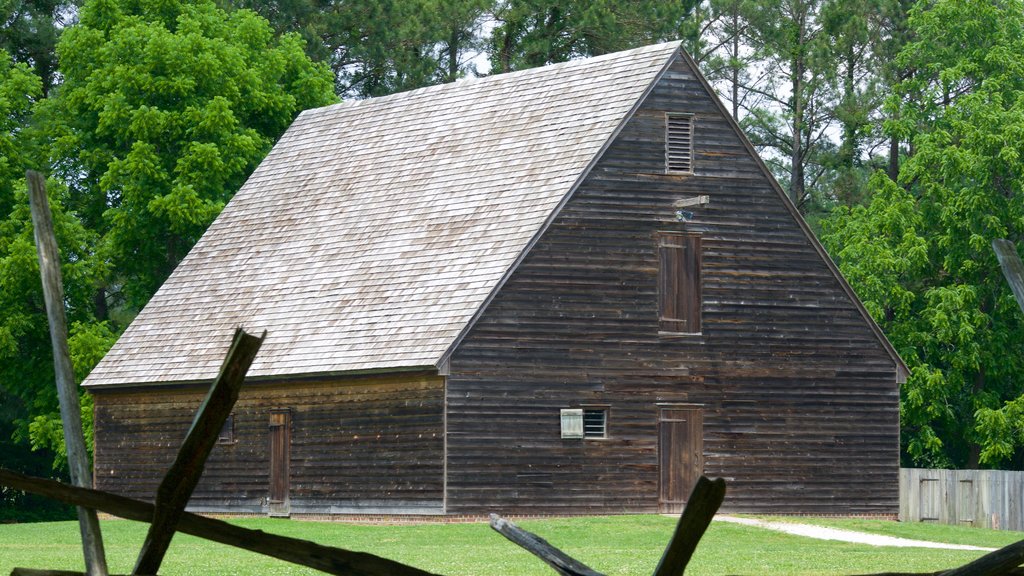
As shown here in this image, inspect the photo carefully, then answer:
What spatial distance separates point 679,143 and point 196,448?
29.8 metres

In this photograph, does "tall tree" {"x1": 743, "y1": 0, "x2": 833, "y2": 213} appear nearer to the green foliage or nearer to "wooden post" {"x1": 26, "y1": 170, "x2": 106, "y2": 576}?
the green foliage

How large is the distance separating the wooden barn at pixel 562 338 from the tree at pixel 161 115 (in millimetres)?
6857

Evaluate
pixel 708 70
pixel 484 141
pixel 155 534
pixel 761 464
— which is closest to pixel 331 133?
pixel 484 141

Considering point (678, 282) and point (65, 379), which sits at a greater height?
point (678, 282)

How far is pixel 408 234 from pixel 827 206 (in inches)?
1266

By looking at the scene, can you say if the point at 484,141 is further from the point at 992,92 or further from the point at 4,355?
the point at 992,92

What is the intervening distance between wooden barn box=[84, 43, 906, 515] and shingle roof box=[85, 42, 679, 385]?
0.08 metres

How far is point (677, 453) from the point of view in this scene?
37.6 metres

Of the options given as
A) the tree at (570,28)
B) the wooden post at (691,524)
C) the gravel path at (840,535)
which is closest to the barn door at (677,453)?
the gravel path at (840,535)

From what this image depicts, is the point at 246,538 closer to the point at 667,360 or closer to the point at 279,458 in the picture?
the point at 667,360

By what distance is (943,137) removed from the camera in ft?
175

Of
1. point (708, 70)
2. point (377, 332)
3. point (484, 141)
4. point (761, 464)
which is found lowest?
point (761, 464)

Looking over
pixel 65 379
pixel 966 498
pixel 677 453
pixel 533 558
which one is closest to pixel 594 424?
pixel 677 453

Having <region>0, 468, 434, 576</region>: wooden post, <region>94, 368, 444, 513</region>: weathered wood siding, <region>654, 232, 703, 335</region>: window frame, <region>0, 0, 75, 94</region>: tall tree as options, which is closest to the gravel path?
<region>654, 232, 703, 335</region>: window frame
